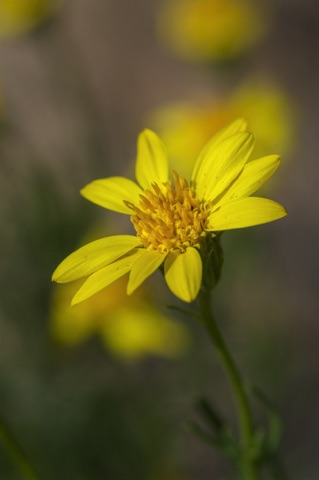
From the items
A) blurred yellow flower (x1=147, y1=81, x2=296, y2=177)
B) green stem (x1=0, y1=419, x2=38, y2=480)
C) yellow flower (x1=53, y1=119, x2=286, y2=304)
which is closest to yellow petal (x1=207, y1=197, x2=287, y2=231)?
yellow flower (x1=53, y1=119, x2=286, y2=304)

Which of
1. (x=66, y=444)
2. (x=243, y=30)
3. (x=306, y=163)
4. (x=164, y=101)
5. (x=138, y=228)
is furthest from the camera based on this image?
(x=164, y=101)

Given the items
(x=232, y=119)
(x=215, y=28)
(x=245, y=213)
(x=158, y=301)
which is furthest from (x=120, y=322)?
(x=215, y=28)

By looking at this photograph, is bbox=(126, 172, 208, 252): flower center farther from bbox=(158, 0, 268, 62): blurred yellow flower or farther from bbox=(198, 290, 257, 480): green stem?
bbox=(158, 0, 268, 62): blurred yellow flower

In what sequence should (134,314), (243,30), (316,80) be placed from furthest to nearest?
1. (316,80)
2. (243,30)
3. (134,314)

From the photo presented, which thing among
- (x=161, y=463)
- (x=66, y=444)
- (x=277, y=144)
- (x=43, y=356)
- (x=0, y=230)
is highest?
(x=0, y=230)

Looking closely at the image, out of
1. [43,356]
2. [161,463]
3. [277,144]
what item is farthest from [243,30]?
[161,463]

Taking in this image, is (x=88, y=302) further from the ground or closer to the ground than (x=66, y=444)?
further from the ground

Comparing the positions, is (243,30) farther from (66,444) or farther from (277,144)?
(66,444)

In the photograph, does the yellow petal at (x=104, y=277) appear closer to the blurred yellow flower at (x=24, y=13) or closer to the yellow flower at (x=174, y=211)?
the yellow flower at (x=174, y=211)
